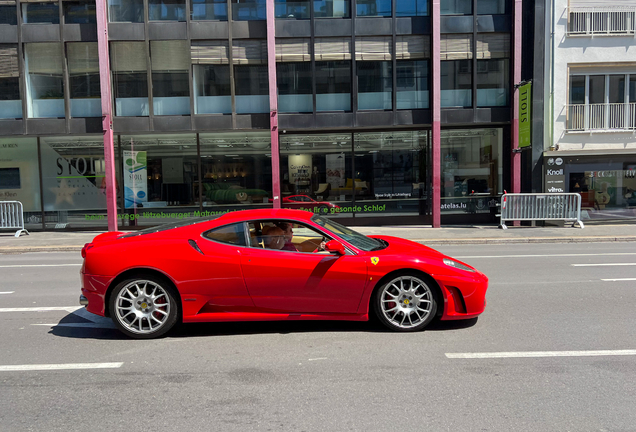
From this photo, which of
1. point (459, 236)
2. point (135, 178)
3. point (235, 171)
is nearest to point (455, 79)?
point (459, 236)

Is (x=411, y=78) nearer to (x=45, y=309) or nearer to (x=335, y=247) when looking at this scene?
(x=335, y=247)

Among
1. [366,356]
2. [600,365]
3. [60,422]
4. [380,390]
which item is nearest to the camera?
[60,422]

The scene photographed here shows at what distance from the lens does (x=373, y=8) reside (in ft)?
57.4

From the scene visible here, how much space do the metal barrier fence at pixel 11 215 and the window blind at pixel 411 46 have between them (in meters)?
14.3

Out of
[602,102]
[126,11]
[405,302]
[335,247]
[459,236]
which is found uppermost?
[126,11]

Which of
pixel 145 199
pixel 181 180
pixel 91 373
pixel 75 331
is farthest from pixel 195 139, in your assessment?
pixel 91 373

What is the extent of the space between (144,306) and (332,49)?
1425cm

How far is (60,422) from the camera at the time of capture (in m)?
3.49

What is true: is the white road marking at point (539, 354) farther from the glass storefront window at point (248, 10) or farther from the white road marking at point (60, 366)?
the glass storefront window at point (248, 10)

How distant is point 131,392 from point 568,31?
61.8 ft

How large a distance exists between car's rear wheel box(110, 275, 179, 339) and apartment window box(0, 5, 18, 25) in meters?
16.6

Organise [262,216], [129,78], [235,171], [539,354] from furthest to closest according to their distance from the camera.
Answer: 1. [235,171]
2. [129,78]
3. [262,216]
4. [539,354]

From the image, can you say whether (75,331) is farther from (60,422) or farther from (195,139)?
(195,139)

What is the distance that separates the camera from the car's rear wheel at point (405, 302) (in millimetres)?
5344
